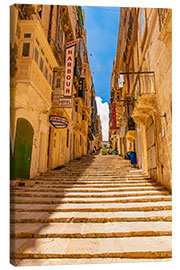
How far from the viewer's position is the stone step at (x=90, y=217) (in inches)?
171

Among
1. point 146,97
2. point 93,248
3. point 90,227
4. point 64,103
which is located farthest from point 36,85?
point 93,248

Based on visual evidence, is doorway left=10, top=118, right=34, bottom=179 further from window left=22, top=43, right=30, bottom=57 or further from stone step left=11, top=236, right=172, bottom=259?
stone step left=11, top=236, right=172, bottom=259

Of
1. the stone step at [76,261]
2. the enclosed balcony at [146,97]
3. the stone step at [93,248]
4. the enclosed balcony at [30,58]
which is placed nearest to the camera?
the stone step at [76,261]

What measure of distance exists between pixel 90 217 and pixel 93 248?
133 centimetres

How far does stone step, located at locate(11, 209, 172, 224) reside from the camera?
433cm

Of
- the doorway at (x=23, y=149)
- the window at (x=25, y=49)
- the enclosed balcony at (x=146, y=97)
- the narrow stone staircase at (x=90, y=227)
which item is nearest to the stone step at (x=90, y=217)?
the narrow stone staircase at (x=90, y=227)

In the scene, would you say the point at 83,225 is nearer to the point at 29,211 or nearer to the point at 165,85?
the point at 29,211

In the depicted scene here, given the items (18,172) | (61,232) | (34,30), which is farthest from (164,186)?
(34,30)

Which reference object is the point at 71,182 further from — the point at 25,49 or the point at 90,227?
the point at 25,49

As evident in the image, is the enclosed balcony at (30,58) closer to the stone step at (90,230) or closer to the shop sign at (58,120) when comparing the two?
the shop sign at (58,120)

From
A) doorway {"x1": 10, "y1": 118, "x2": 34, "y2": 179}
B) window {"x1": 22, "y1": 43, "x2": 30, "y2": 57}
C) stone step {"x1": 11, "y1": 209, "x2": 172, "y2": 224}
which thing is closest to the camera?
stone step {"x1": 11, "y1": 209, "x2": 172, "y2": 224}

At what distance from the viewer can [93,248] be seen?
3.07 m

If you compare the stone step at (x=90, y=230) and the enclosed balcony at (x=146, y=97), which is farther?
the enclosed balcony at (x=146, y=97)

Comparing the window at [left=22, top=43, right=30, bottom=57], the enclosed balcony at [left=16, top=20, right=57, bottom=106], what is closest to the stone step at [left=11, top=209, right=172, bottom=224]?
the enclosed balcony at [left=16, top=20, right=57, bottom=106]
